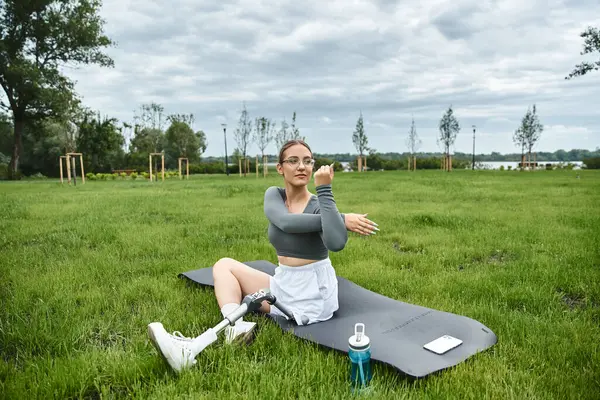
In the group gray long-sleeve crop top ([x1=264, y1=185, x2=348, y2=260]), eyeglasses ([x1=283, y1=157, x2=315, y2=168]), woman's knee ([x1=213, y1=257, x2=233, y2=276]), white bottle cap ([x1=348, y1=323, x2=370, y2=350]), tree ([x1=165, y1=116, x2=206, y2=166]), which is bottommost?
white bottle cap ([x1=348, y1=323, x2=370, y2=350])

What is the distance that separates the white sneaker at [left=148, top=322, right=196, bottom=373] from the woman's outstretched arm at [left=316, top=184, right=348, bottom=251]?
1023 millimetres

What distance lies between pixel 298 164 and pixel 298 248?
58cm

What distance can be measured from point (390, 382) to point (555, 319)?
1.77 m

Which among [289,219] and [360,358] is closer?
[360,358]

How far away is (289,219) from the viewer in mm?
2910

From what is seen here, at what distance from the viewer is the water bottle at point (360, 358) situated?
2.27 meters

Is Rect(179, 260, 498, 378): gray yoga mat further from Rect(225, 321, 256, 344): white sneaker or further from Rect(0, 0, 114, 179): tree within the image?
Rect(0, 0, 114, 179): tree

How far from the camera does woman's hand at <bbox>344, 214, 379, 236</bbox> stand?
2645 millimetres

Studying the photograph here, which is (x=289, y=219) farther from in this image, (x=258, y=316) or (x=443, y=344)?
(x=443, y=344)

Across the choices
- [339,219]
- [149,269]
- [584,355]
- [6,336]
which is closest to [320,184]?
[339,219]

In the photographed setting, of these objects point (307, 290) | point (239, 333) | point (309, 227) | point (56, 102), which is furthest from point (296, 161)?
point (56, 102)

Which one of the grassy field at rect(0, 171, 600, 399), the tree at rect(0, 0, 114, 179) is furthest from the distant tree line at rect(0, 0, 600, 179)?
the grassy field at rect(0, 171, 600, 399)

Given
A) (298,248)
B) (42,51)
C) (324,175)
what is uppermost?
(42,51)

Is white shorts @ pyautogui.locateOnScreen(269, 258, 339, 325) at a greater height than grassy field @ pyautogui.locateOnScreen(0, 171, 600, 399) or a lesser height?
greater
